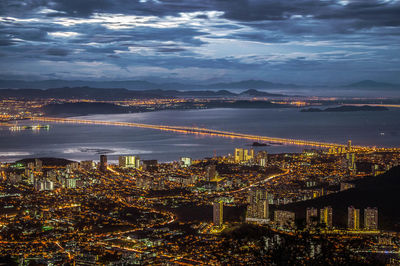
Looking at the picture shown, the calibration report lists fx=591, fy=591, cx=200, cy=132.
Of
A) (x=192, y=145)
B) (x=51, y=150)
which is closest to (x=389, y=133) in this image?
(x=192, y=145)

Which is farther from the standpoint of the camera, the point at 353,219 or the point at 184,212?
the point at 184,212

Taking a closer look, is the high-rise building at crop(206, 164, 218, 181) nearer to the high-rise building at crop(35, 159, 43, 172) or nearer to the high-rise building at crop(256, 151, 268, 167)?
the high-rise building at crop(256, 151, 268, 167)

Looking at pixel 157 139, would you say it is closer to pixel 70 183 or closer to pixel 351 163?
pixel 351 163

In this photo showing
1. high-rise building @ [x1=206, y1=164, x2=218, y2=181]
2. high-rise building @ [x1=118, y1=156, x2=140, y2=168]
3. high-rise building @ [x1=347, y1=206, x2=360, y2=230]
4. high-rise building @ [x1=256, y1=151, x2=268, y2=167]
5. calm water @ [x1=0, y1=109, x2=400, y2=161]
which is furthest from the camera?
calm water @ [x1=0, y1=109, x2=400, y2=161]

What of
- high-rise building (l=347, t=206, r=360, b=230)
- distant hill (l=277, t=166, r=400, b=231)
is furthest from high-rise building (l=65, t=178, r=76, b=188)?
high-rise building (l=347, t=206, r=360, b=230)

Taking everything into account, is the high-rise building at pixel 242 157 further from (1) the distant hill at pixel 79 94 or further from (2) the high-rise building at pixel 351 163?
(1) the distant hill at pixel 79 94

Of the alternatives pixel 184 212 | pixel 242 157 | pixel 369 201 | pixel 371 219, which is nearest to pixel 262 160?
pixel 242 157
